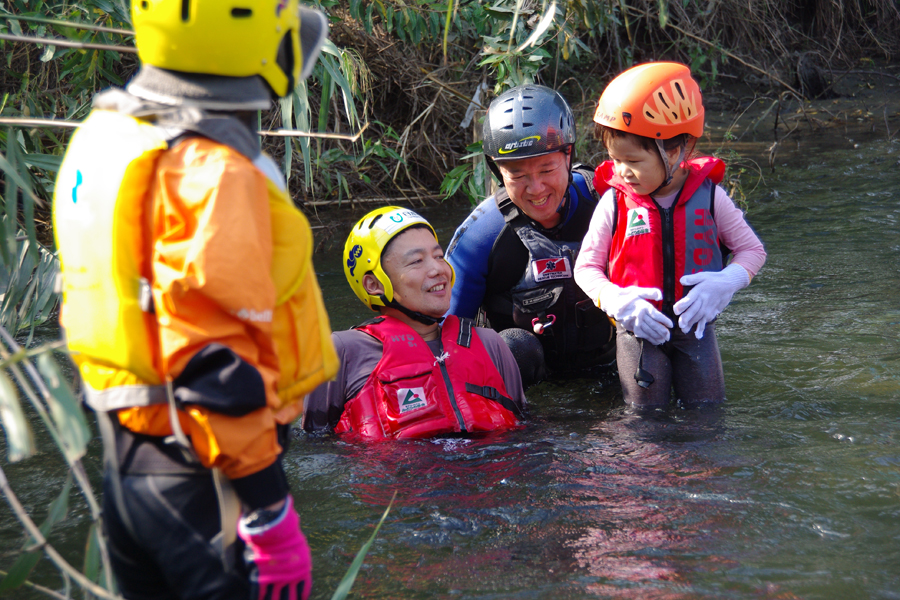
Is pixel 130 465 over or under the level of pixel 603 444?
over

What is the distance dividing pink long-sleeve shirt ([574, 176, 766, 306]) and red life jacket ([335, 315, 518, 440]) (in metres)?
0.62

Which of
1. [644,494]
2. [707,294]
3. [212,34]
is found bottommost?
[644,494]

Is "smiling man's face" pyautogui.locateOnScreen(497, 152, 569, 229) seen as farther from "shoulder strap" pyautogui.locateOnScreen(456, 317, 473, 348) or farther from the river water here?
the river water

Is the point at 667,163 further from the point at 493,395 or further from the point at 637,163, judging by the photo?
the point at 493,395

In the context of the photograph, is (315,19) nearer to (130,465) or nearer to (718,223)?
(130,465)

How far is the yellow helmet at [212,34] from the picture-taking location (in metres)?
1.77

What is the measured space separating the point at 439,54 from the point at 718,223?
591cm

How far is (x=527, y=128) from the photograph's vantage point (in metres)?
4.09

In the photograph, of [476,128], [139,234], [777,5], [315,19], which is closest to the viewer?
[139,234]

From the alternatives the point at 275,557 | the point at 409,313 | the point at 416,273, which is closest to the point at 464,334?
the point at 409,313

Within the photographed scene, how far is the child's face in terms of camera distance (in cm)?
362

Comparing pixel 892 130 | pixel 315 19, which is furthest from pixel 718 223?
pixel 892 130

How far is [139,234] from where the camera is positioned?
5.71ft

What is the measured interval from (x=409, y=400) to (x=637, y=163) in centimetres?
146
